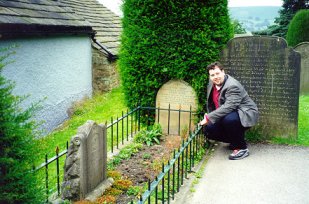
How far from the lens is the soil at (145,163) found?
18.0ft

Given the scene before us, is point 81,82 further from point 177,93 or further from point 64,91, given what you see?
point 177,93

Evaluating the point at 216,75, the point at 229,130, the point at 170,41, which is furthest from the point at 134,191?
the point at 170,41

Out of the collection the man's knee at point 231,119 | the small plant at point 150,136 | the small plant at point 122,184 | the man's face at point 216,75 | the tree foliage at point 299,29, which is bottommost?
the small plant at point 122,184

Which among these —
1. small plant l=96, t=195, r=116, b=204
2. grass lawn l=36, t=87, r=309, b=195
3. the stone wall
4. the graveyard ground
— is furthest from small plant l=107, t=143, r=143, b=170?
the stone wall

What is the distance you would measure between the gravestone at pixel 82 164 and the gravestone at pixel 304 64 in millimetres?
9492

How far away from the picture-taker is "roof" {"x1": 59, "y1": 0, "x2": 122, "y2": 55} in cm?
1499

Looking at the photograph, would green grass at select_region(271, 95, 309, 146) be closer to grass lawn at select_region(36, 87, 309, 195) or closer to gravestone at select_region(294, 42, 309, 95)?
grass lawn at select_region(36, 87, 309, 195)

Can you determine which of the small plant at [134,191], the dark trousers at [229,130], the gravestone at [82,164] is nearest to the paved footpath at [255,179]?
the dark trousers at [229,130]

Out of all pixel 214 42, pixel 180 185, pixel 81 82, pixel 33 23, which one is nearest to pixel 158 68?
pixel 214 42

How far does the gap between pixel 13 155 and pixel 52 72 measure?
24.9ft

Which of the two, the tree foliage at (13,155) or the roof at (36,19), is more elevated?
the roof at (36,19)

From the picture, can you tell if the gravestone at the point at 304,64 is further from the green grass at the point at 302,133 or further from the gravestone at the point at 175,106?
the gravestone at the point at 175,106

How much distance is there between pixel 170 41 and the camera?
7.32 metres

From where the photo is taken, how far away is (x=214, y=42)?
7.08 m
